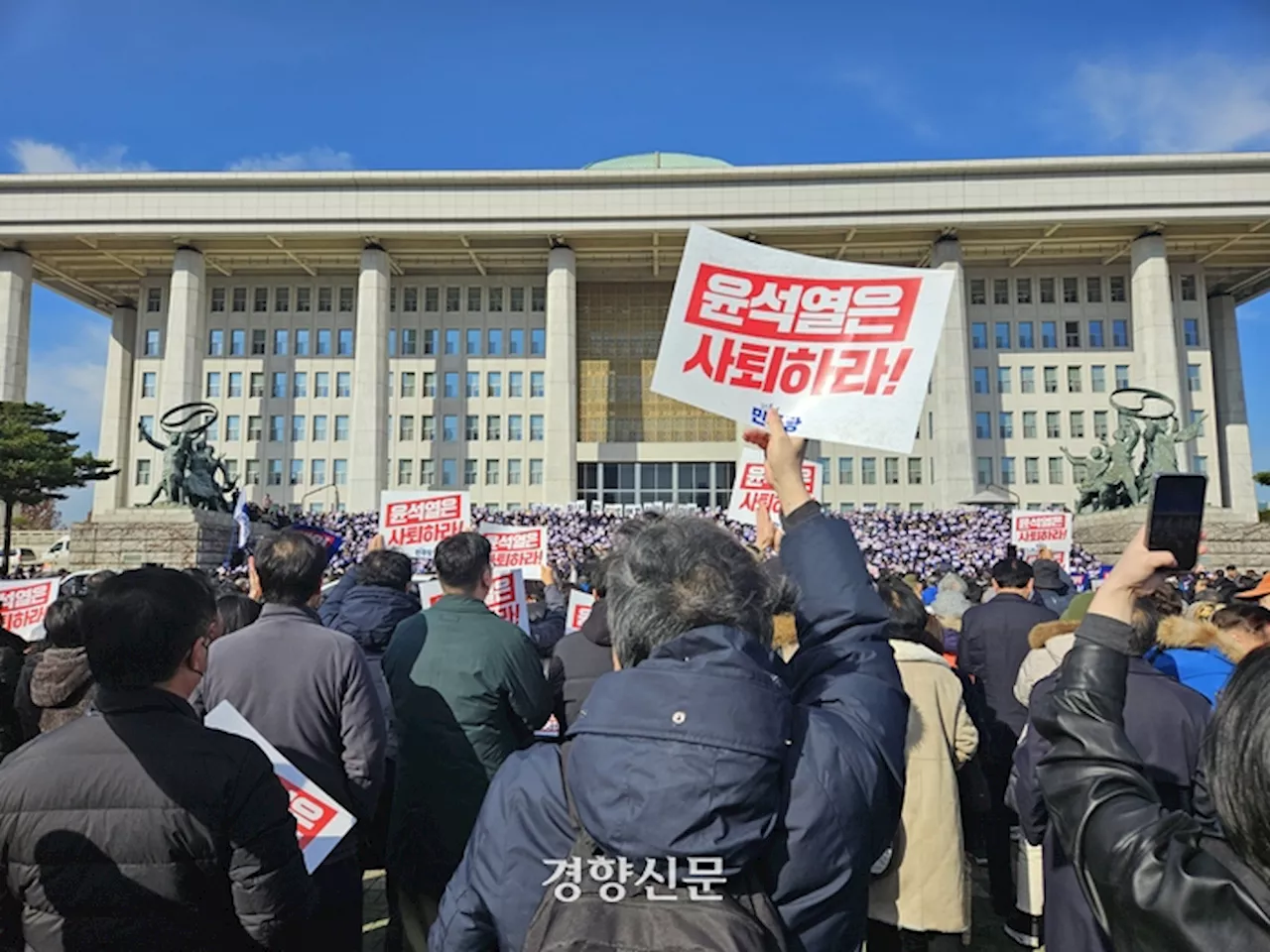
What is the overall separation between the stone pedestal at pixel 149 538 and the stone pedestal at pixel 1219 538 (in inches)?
1018

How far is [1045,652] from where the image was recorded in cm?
438

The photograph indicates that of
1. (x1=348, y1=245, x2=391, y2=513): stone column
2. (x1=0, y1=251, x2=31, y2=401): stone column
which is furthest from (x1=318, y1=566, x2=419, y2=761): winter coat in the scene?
(x1=0, y1=251, x2=31, y2=401): stone column

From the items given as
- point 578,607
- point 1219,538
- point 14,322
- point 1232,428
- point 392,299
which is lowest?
point 578,607

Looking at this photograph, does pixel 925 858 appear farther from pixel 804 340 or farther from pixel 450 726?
pixel 804 340

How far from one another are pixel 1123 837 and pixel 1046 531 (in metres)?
14.5

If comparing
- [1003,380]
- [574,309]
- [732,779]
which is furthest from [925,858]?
[1003,380]

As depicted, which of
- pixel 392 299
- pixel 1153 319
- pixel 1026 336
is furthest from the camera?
pixel 392 299

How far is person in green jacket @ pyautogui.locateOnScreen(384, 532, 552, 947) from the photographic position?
355 centimetres

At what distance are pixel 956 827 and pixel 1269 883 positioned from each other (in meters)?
2.66

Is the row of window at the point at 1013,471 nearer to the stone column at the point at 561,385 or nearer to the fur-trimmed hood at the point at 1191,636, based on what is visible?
the stone column at the point at 561,385

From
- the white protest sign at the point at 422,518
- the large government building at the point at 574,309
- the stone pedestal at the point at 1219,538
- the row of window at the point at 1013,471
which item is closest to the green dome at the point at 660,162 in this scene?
the large government building at the point at 574,309

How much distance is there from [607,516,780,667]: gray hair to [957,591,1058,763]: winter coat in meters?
4.27

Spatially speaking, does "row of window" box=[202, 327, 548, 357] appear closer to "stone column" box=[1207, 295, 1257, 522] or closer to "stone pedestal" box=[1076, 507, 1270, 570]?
"stone pedestal" box=[1076, 507, 1270, 570]

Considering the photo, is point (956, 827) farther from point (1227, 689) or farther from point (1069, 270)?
point (1069, 270)
